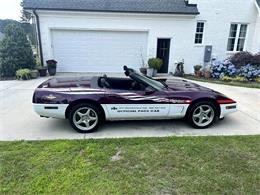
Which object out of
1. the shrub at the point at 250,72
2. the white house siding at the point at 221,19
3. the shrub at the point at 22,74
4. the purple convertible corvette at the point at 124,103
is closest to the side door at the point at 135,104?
the purple convertible corvette at the point at 124,103

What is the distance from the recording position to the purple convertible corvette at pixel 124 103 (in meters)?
3.92

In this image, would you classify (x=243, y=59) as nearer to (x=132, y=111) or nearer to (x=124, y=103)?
(x=132, y=111)

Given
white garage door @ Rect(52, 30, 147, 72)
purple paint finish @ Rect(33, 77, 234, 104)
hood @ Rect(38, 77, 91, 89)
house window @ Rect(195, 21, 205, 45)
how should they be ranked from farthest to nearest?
house window @ Rect(195, 21, 205, 45) → white garage door @ Rect(52, 30, 147, 72) → hood @ Rect(38, 77, 91, 89) → purple paint finish @ Rect(33, 77, 234, 104)

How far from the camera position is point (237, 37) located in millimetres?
12484

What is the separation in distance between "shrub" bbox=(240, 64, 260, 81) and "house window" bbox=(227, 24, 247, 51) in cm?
245

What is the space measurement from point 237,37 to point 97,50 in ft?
27.2

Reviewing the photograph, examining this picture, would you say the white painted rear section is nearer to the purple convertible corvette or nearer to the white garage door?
the purple convertible corvette

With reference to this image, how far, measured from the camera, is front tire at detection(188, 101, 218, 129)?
14.1 ft

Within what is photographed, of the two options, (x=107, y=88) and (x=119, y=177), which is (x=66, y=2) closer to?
(x=107, y=88)

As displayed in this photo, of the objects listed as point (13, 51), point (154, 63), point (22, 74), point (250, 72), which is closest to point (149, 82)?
point (154, 63)

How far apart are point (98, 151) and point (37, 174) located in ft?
3.11

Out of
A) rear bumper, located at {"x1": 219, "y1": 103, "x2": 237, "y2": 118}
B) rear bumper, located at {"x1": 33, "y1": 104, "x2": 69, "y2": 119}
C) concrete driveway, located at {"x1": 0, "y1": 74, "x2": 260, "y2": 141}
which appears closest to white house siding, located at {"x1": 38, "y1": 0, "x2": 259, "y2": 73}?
concrete driveway, located at {"x1": 0, "y1": 74, "x2": 260, "y2": 141}

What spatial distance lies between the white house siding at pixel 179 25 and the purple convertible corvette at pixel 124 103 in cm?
748

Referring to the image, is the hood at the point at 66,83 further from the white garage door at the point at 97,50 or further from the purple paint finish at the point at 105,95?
the white garage door at the point at 97,50
